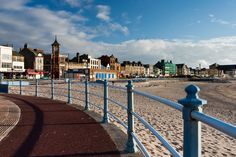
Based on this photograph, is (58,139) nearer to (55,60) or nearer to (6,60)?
(6,60)

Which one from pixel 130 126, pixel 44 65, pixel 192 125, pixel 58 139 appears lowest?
pixel 58 139

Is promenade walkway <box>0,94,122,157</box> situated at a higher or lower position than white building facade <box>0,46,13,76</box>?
lower

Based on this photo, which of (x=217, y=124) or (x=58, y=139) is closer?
(x=217, y=124)

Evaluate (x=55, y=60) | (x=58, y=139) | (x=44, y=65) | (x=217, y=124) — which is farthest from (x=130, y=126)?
(x=44, y=65)

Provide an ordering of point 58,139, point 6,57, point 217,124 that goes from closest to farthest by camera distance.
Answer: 1. point 217,124
2. point 58,139
3. point 6,57

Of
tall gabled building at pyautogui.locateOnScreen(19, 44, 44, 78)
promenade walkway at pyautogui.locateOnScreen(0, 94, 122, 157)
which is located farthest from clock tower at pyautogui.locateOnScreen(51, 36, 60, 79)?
promenade walkway at pyautogui.locateOnScreen(0, 94, 122, 157)

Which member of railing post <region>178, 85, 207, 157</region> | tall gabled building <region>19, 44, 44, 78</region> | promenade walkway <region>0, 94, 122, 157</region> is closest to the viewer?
railing post <region>178, 85, 207, 157</region>

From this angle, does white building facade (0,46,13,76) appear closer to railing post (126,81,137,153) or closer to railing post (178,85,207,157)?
railing post (126,81,137,153)

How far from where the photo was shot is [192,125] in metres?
2.38

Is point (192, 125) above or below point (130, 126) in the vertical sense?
above

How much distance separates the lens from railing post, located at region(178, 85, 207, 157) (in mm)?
2334

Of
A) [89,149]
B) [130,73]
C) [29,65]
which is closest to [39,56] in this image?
[29,65]

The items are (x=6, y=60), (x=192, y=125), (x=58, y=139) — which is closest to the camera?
(x=192, y=125)

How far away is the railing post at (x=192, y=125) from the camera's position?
2334 millimetres
